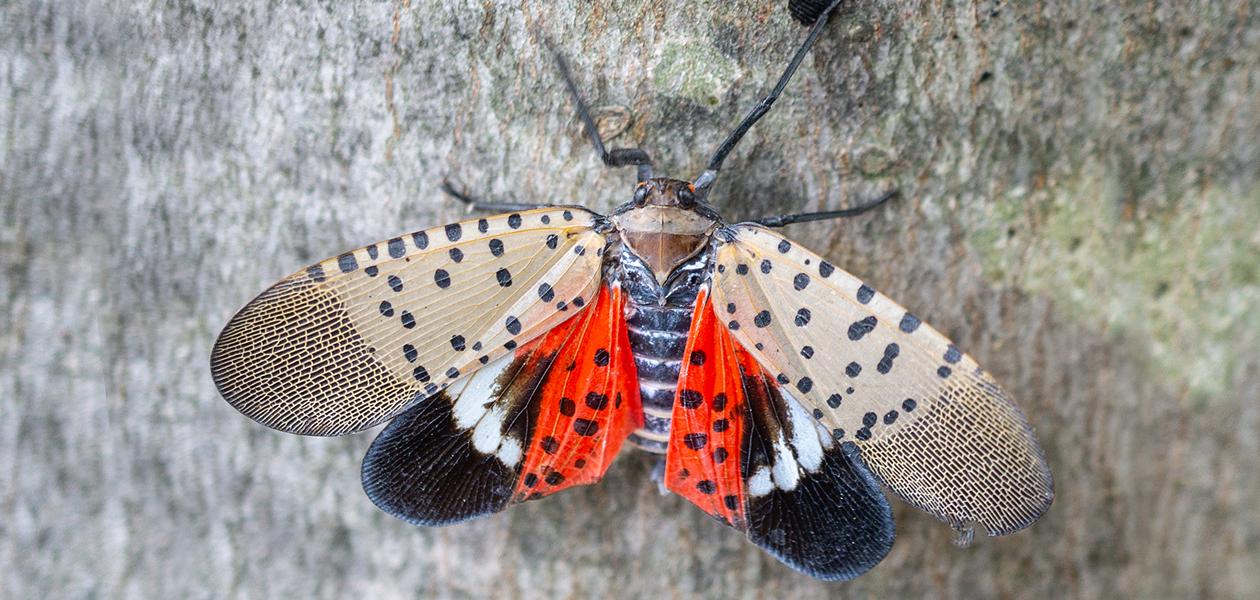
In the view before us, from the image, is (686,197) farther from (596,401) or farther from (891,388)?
(891,388)

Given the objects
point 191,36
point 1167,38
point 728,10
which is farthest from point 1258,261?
point 191,36

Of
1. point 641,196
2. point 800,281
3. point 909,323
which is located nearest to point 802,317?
point 800,281

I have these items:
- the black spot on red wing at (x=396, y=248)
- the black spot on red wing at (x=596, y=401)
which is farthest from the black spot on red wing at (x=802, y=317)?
the black spot on red wing at (x=396, y=248)

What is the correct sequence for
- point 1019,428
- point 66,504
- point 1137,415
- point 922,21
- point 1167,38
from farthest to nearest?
1. point 1137,415
2. point 66,504
3. point 1167,38
4. point 922,21
5. point 1019,428

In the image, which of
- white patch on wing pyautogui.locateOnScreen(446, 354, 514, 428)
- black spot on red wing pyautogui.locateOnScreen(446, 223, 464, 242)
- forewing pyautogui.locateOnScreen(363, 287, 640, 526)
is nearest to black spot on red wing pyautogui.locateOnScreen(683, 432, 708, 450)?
forewing pyautogui.locateOnScreen(363, 287, 640, 526)

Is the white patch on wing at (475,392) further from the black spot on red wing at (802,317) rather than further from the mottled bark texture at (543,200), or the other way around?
the black spot on red wing at (802,317)

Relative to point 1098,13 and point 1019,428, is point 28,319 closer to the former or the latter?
point 1019,428
